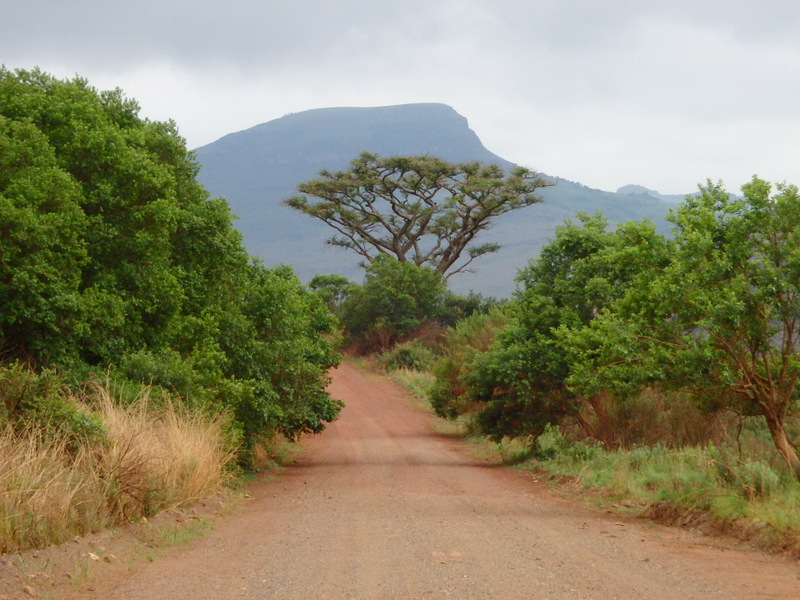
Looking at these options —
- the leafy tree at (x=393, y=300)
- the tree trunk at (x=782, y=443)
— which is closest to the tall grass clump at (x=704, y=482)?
the tree trunk at (x=782, y=443)

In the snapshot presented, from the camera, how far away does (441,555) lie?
9891 mm

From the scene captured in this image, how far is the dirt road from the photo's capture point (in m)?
8.29

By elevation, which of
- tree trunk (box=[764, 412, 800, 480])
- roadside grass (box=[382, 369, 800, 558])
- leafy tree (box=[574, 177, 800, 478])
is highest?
leafy tree (box=[574, 177, 800, 478])

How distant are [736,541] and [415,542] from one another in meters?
4.05

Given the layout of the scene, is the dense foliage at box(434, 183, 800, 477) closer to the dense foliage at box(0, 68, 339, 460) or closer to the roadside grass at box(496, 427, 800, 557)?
the roadside grass at box(496, 427, 800, 557)

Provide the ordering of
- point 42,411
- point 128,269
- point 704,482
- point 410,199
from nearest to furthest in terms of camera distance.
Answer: point 42,411 → point 704,482 → point 128,269 → point 410,199

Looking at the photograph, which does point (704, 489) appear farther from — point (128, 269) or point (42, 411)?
point (128, 269)

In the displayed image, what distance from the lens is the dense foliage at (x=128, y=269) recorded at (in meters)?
14.8

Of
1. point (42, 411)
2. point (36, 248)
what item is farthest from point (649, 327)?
point (36, 248)

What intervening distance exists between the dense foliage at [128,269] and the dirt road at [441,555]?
3.50 metres

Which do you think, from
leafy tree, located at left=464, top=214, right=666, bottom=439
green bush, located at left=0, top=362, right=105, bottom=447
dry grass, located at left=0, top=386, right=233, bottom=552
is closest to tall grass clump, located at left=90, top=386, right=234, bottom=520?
dry grass, located at left=0, top=386, right=233, bottom=552

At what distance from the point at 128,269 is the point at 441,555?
30.8 feet

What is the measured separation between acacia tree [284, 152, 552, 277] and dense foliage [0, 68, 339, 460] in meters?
32.8

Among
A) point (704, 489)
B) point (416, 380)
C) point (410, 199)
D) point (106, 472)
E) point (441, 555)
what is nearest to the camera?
point (441, 555)
